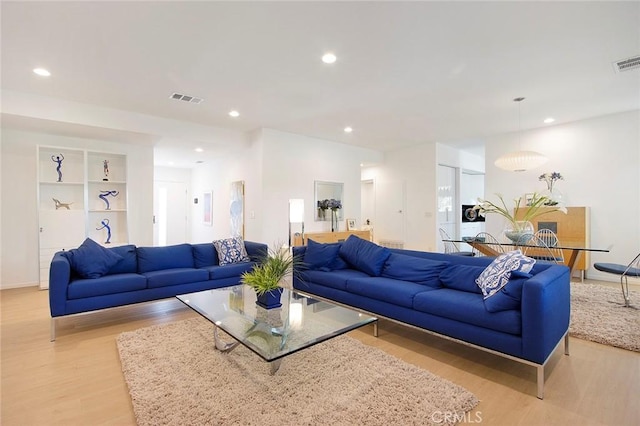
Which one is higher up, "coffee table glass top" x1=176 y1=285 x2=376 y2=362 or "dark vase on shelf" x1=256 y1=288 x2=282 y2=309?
"dark vase on shelf" x1=256 y1=288 x2=282 y2=309

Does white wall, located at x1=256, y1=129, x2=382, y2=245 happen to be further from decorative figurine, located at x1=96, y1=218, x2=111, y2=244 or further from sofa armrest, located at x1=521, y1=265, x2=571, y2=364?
sofa armrest, located at x1=521, y1=265, x2=571, y2=364

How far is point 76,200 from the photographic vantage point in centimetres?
552

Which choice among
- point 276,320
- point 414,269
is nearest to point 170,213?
point 276,320

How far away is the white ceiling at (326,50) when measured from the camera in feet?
8.37

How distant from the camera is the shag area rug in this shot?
2.86 metres

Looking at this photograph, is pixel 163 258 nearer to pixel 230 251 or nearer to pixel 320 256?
pixel 230 251

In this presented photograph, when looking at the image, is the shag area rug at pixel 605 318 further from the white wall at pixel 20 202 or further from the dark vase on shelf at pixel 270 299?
the white wall at pixel 20 202

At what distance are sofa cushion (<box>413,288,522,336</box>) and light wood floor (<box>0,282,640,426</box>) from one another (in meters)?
0.40

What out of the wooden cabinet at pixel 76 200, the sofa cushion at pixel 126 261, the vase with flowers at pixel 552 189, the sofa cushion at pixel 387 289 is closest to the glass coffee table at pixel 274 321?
the sofa cushion at pixel 387 289

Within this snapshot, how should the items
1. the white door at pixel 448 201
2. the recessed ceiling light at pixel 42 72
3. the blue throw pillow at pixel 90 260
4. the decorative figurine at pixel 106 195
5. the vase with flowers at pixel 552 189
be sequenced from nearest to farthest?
the blue throw pillow at pixel 90 260 < the recessed ceiling light at pixel 42 72 < the vase with flowers at pixel 552 189 < the decorative figurine at pixel 106 195 < the white door at pixel 448 201

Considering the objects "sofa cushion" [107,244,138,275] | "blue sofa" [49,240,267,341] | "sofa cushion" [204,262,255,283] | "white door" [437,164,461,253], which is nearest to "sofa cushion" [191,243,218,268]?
"blue sofa" [49,240,267,341]

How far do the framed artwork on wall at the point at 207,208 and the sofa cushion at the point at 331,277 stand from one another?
5261mm

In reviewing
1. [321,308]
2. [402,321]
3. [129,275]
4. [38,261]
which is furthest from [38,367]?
[38,261]

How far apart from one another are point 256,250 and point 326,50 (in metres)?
2.88
